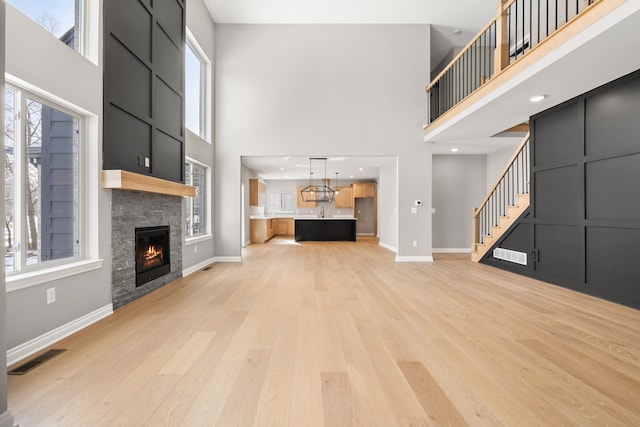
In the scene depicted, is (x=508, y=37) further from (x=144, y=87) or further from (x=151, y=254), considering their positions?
(x=151, y=254)

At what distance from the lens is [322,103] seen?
6.73 metres

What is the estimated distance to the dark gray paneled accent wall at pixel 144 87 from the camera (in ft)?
10.6

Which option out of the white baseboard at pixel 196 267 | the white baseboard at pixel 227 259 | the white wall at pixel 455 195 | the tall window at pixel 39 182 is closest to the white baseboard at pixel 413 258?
the white wall at pixel 455 195

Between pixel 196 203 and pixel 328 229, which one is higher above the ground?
pixel 196 203

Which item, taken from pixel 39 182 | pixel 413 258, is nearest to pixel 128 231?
pixel 39 182

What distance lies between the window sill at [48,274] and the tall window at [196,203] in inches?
105

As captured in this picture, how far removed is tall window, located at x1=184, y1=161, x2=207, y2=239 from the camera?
5699 mm

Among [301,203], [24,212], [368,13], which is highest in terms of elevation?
[368,13]

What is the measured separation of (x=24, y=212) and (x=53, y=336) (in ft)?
3.23

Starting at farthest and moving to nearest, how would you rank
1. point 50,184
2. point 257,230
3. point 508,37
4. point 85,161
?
point 257,230 → point 508,37 → point 85,161 → point 50,184

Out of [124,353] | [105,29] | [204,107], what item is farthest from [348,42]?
[124,353]

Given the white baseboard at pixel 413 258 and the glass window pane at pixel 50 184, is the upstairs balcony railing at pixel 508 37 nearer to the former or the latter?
the white baseboard at pixel 413 258

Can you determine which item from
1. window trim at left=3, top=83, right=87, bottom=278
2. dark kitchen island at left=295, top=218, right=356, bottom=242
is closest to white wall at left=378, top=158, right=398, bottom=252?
dark kitchen island at left=295, top=218, right=356, bottom=242

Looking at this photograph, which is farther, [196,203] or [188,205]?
[196,203]
